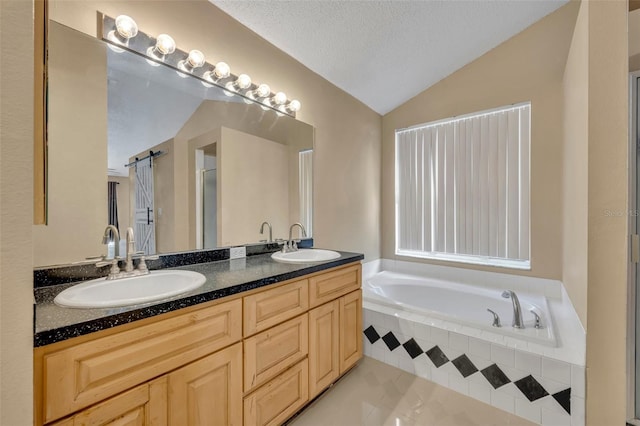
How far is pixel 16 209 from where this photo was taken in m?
0.53

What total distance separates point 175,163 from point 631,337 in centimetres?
282

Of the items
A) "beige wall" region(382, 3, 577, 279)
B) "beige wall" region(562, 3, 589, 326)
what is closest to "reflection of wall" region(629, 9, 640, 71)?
"beige wall" region(562, 3, 589, 326)

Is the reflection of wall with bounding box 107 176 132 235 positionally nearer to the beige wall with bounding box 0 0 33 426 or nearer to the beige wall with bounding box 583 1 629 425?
the beige wall with bounding box 0 0 33 426

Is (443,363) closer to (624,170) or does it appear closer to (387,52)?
(624,170)

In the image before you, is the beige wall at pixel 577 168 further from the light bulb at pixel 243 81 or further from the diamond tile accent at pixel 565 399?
the light bulb at pixel 243 81

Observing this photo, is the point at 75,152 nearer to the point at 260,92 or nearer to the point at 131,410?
the point at 131,410

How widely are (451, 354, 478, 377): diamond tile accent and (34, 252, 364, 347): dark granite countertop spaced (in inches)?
41.2

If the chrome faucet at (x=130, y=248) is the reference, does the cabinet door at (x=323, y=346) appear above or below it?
below

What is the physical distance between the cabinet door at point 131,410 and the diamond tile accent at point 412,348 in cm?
164

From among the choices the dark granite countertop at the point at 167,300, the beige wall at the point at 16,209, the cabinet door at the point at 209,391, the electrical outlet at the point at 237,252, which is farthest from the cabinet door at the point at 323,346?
the beige wall at the point at 16,209

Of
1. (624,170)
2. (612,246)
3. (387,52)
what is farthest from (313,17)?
(612,246)

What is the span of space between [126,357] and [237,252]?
1.01 m

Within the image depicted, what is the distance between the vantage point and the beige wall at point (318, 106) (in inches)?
57.9

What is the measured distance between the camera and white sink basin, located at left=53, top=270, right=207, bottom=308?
92 centimetres
